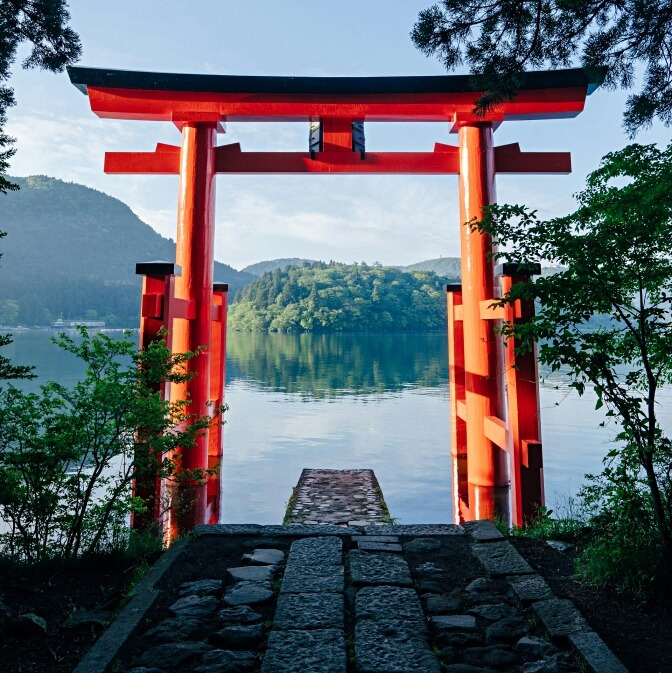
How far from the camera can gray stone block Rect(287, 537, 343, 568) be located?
312 cm

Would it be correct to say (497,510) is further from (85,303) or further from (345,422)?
(85,303)

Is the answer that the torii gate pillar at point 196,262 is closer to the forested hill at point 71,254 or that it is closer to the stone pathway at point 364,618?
the stone pathway at point 364,618

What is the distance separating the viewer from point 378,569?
304 cm

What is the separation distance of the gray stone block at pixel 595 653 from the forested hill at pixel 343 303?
2297 inches

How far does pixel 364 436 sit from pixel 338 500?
738 cm

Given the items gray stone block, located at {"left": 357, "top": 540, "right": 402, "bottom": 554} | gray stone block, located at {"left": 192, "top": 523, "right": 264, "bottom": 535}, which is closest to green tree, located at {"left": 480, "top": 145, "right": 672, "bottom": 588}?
gray stone block, located at {"left": 357, "top": 540, "right": 402, "bottom": 554}

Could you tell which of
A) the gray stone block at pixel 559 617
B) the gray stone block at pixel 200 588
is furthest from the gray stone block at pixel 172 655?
the gray stone block at pixel 559 617

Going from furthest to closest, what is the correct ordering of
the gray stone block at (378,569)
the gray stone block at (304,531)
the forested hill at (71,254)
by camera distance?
the forested hill at (71,254)
the gray stone block at (304,531)
the gray stone block at (378,569)

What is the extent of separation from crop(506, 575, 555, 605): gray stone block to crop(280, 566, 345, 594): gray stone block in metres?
0.86

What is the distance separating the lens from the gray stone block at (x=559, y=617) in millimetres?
2232

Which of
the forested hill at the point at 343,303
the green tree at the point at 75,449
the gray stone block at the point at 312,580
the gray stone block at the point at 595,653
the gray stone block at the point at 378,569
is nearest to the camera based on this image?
the gray stone block at the point at 595,653

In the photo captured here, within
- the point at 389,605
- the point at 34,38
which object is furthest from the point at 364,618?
the point at 34,38

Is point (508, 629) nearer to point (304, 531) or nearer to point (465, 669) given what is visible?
point (465, 669)

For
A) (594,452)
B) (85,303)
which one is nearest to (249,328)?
(85,303)
